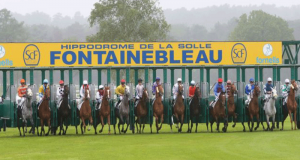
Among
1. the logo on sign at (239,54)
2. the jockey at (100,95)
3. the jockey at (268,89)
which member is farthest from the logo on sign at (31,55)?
the jockey at (268,89)

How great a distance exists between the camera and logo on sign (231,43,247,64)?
23556 mm

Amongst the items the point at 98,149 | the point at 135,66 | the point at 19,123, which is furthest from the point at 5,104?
the point at 98,149

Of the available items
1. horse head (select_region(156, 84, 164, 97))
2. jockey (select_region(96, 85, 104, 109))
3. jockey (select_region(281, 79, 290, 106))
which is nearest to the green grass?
horse head (select_region(156, 84, 164, 97))

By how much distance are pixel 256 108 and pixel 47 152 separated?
843 cm

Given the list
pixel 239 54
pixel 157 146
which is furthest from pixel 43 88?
pixel 239 54

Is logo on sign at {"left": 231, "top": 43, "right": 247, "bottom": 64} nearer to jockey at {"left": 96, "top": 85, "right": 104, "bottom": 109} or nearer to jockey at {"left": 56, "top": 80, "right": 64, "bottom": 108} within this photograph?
jockey at {"left": 96, "top": 85, "right": 104, "bottom": 109}

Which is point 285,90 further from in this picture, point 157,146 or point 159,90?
point 157,146

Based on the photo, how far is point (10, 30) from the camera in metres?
89.6

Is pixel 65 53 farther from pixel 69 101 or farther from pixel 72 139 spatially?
pixel 72 139

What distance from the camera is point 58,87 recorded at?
2170cm

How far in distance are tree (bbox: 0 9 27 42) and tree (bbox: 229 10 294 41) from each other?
28045mm

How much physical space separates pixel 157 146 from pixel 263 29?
71.4 m

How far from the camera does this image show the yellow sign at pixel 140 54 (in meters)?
23.3

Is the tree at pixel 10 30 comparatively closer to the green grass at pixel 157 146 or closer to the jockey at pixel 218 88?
the green grass at pixel 157 146
